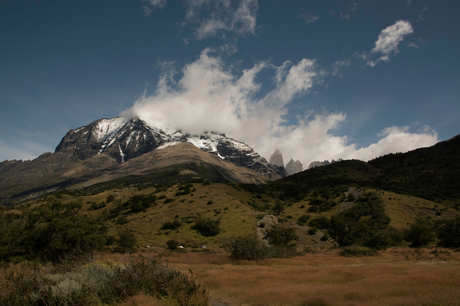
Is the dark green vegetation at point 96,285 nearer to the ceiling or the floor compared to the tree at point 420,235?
nearer to the ceiling

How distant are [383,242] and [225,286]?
40449mm

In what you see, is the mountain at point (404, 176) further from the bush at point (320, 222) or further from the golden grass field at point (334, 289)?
the golden grass field at point (334, 289)

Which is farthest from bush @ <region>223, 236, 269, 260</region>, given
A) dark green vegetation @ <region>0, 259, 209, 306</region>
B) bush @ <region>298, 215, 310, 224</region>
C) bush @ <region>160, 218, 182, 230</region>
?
bush @ <region>298, 215, 310, 224</region>

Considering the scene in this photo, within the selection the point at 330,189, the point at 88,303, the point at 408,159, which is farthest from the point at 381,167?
the point at 88,303

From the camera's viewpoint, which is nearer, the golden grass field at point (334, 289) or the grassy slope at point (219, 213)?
the golden grass field at point (334, 289)

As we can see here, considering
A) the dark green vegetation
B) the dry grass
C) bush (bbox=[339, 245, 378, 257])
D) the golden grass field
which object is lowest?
bush (bbox=[339, 245, 378, 257])

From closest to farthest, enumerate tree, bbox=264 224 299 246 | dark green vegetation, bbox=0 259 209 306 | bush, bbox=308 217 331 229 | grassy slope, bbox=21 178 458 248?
dark green vegetation, bbox=0 259 209 306
tree, bbox=264 224 299 246
grassy slope, bbox=21 178 458 248
bush, bbox=308 217 331 229

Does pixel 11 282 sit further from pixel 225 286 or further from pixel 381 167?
pixel 381 167

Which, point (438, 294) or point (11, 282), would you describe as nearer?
Result: point (11, 282)

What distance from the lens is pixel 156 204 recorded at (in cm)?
8069

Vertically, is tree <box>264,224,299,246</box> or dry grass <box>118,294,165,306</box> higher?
dry grass <box>118,294,165,306</box>

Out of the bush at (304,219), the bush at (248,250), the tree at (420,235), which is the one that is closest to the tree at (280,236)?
the bush at (248,250)

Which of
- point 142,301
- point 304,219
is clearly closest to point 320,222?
point 304,219

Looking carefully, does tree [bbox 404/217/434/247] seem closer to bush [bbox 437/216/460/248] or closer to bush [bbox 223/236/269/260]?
bush [bbox 437/216/460/248]
